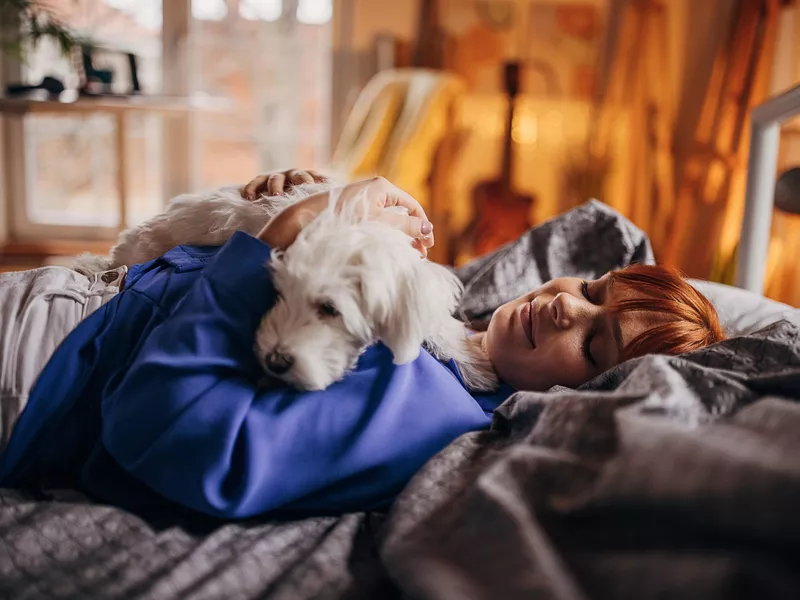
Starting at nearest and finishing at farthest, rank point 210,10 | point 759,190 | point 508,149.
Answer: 1. point 759,190
2. point 508,149
3. point 210,10

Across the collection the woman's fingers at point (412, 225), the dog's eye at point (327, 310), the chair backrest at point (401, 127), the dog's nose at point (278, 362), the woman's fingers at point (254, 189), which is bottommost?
the dog's nose at point (278, 362)

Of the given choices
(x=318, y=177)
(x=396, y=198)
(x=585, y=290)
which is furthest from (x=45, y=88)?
(x=585, y=290)

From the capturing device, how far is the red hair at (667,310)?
1137 mm

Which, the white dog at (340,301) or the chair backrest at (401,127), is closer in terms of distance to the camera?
the white dog at (340,301)

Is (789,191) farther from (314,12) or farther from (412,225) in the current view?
(314,12)

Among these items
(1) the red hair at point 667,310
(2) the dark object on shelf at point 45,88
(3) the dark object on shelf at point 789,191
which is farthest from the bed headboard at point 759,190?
(2) the dark object on shelf at point 45,88

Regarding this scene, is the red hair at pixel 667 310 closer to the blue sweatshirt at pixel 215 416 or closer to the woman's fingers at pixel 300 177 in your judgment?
the blue sweatshirt at pixel 215 416

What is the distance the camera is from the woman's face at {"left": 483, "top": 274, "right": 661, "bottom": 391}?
1.16 metres

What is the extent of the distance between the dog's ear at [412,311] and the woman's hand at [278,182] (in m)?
0.42

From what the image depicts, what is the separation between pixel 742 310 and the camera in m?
1.53

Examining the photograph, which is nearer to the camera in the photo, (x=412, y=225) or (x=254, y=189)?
(x=412, y=225)

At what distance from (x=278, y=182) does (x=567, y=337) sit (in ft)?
1.94

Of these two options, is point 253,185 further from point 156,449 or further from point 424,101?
point 424,101

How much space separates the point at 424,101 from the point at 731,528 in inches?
133
